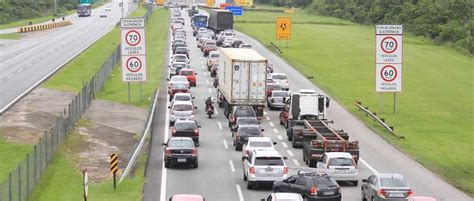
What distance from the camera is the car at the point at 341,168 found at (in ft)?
128

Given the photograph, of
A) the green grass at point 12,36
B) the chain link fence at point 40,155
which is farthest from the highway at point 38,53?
the chain link fence at point 40,155

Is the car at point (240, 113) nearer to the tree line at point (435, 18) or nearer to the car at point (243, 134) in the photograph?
the car at point (243, 134)

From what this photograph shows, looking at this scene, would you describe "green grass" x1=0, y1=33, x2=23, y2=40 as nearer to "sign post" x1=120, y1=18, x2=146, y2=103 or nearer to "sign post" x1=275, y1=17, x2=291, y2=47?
"sign post" x1=275, y1=17, x2=291, y2=47

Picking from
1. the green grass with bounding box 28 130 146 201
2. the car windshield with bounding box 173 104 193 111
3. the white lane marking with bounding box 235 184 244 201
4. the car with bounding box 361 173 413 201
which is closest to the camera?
the car with bounding box 361 173 413 201

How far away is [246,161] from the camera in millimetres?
39812

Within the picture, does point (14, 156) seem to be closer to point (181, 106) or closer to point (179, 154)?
point (179, 154)

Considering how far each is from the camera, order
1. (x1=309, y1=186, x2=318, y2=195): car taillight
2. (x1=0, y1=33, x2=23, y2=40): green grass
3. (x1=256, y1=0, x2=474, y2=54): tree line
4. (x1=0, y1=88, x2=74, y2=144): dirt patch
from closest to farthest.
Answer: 1. (x1=309, y1=186, x2=318, y2=195): car taillight
2. (x1=0, y1=88, x2=74, y2=144): dirt patch
3. (x1=256, y1=0, x2=474, y2=54): tree line
4. (x1=0, y1=33, x2=23, y2=40): green grass

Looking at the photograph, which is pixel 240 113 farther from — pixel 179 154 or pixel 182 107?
pixel 179 154

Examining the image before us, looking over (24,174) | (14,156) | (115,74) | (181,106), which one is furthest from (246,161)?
(115,74)

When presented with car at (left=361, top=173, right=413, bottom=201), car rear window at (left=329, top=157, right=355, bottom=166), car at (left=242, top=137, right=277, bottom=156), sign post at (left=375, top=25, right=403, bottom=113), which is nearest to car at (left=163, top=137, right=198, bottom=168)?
car at (left=242, top=137, right=277, bottom=156)

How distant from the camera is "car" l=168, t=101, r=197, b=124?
56.7 metres

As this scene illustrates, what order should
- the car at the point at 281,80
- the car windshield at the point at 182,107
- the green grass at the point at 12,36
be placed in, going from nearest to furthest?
the car windshield at the point at 182,107 < the car at the point at 281,80 < the green grass at the point at 12,36

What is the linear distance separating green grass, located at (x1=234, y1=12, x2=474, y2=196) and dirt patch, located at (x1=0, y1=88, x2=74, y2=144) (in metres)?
19.7

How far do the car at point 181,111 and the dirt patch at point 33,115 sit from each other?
7033mm
